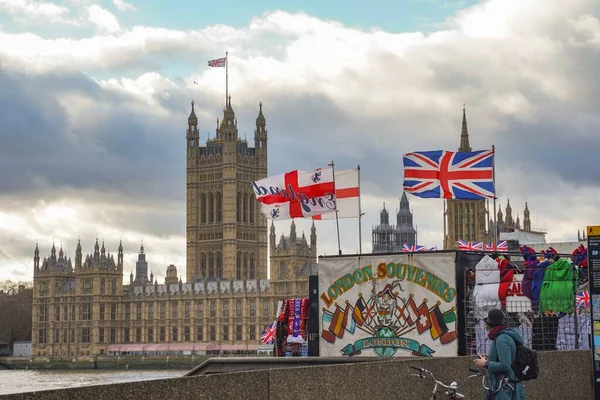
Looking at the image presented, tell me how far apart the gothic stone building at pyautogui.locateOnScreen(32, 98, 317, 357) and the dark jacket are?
103m

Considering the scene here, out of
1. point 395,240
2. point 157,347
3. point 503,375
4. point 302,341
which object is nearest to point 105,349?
point 157,347

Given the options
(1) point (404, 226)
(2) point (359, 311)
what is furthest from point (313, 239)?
(2) point (359, 311)

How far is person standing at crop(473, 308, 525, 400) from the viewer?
11.4m

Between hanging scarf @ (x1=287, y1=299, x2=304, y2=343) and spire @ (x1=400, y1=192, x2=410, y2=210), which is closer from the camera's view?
hanging scarf @ (x1=287, y1=299, x2=304, y2=343)

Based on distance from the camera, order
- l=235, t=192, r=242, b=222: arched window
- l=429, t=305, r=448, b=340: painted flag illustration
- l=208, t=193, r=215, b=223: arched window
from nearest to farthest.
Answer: l=429, t=305, r=448, b=340: painted flag illustration < l=235, t=192, r=242, b=222: arched window < l=208, t=193, r=215, b=223: arched window

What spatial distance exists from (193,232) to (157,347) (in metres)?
18.1

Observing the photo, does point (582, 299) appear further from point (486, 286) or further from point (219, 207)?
point (219, 207)

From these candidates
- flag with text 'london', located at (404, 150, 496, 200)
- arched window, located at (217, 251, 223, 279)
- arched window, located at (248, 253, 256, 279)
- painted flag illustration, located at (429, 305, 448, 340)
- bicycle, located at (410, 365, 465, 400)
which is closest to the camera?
bicycle, located at (410, 365, 465, 400)

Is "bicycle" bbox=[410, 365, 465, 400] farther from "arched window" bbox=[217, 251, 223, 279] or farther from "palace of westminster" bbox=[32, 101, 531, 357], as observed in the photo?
"arched window" bbox=[217, 251, 223, 279]

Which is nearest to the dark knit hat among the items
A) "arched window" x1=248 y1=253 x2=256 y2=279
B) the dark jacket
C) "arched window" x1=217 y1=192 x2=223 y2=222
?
the dark jacket

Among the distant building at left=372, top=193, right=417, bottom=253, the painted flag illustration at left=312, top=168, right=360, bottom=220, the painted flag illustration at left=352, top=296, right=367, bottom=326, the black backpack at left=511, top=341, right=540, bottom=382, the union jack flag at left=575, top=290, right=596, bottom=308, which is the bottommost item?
the black backpack at left=511, top=341, right=540, bottom=382

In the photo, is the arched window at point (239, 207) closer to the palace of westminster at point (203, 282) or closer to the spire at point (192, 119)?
the palace of westminster at point (203, 282)

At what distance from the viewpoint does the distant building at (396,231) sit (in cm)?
15538

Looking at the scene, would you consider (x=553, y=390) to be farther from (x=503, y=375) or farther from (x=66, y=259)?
(x=66, y=259)
